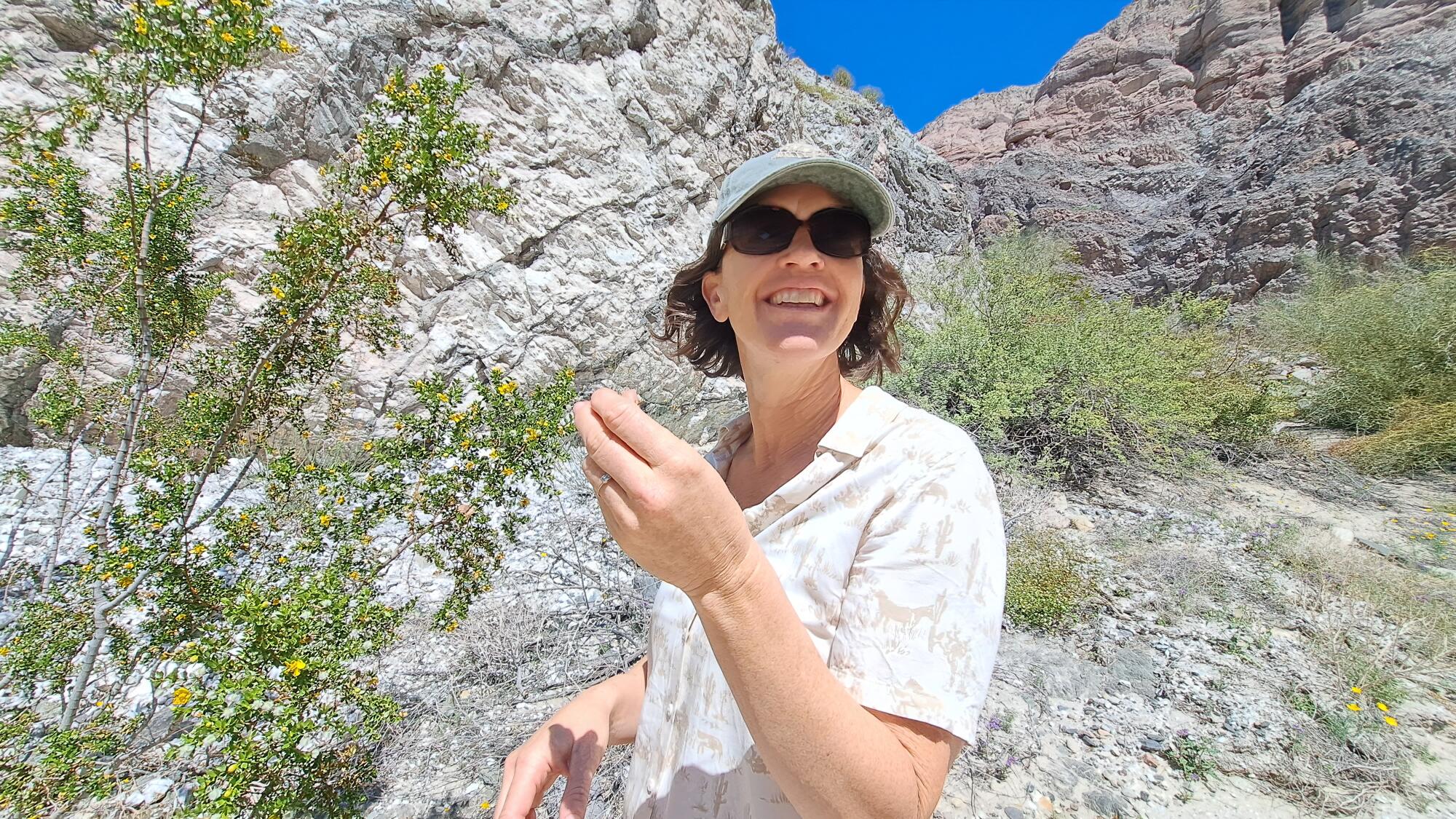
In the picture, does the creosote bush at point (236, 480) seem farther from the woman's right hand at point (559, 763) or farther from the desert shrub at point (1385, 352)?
the desert shrub at point (1385, 352)

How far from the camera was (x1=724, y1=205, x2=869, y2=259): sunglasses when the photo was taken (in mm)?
1007

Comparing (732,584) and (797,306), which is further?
(797,306)

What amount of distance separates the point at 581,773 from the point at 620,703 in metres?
0.15

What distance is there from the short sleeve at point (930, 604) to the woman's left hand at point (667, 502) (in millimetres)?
197

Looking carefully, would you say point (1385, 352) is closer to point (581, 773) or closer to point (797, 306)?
point (797, 306)

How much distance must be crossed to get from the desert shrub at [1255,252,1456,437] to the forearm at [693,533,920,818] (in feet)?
23.6

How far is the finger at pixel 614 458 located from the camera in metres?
0.57

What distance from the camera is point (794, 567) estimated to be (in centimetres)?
79

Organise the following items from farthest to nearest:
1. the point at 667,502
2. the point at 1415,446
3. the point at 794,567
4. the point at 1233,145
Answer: the point at 1233,145, the point at 1415,446, the point at 794,567, the point at 667,502

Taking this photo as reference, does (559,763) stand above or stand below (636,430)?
below

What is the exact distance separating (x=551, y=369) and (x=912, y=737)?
6.54 meters

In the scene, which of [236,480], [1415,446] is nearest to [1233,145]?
[1415,446]

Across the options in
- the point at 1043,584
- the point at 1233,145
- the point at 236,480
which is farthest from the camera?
the point at 1233,145

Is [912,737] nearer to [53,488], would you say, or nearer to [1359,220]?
[53,488]
